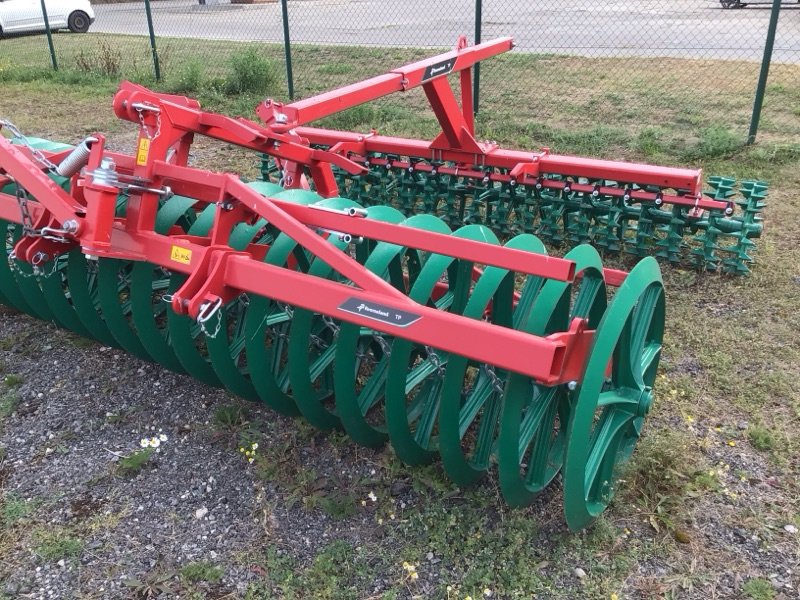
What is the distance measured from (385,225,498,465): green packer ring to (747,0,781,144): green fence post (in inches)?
202

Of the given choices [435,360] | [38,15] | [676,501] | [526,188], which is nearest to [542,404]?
[435,360]

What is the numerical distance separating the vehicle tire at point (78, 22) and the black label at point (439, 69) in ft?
52.3

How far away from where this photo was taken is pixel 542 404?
262 centimetres

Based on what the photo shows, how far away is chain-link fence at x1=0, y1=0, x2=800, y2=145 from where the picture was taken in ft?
27.3

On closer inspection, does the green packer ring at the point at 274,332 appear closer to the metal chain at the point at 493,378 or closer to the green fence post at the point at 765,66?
the metal chain at the point at 493,378

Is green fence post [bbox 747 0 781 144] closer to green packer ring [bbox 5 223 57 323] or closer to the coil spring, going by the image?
the coil spring

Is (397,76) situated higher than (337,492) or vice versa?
(397,76)

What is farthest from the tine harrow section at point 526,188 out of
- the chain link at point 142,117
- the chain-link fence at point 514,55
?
the chain-link fence at point 514,55

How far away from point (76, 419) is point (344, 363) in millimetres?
1557

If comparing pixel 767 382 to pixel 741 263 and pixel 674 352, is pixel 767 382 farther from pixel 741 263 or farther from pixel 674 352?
pixel 741 263

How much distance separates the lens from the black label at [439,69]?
14.8 ft

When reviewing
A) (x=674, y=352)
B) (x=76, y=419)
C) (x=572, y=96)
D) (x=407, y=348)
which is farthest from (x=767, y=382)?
(x=572, y=96)

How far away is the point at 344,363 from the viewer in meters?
2.71

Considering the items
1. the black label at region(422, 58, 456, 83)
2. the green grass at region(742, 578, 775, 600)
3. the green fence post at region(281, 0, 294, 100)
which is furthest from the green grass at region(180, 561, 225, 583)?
the green fence post at region(281, 0, 294, 100)
